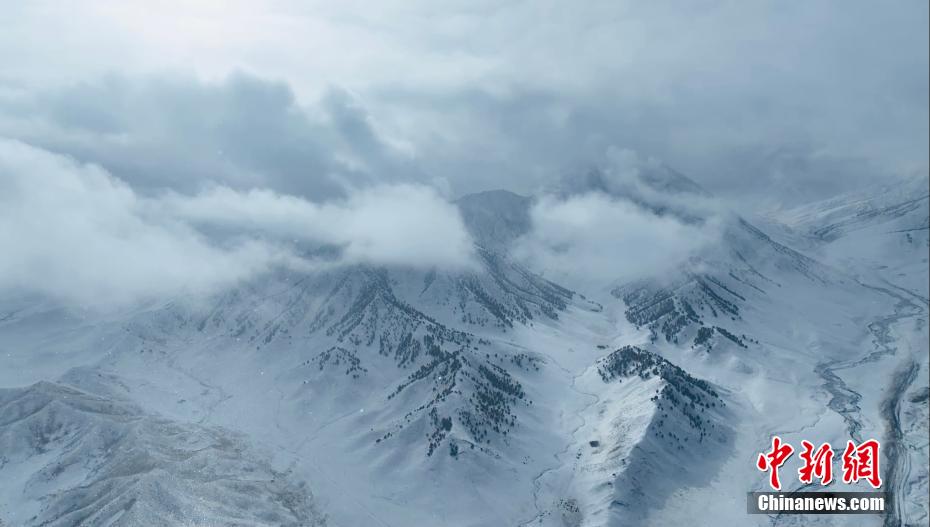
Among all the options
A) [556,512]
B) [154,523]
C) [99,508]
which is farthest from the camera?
[556,512]

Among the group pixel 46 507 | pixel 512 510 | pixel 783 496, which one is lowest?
pixel 46 507

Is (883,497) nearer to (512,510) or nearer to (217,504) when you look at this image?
(512,510)

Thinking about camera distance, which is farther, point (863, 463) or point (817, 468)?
point (817, 468)

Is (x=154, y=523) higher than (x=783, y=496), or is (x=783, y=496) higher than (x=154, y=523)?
(x=783, y=496)

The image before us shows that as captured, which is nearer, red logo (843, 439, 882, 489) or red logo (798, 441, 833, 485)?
red logo (843, 439, 882, 489)

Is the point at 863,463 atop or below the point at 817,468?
below

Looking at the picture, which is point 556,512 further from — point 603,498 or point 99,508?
point 99,508

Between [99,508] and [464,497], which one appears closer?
[99,508]

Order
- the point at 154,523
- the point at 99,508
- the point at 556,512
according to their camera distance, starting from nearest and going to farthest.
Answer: the point at 154,523
the point at 99,508
the point at 556,512

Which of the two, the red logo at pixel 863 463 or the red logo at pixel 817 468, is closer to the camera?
the red logo at pixel 863 463

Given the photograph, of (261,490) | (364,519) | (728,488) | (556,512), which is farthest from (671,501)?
(261,490)
